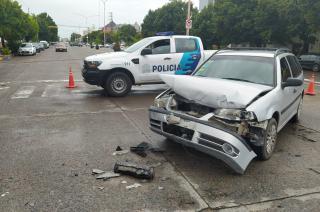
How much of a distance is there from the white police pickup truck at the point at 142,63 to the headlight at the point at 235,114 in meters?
6.28

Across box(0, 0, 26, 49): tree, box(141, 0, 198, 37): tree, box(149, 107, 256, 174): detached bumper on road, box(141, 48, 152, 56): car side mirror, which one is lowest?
box(149, 107, 256, 174): detached bumper on road

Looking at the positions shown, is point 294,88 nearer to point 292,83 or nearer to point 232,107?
point 292,83

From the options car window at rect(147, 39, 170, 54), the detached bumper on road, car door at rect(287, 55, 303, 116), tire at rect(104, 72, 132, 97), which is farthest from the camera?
car window at rect(147, 39, 170, 54)

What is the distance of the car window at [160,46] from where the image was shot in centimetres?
1140

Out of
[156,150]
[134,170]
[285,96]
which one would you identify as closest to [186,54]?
[285,96]

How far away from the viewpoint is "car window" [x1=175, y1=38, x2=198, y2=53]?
11688mm

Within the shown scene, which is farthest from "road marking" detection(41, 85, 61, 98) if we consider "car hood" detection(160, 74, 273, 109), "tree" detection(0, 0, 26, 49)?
"tree" detection(0, 0, 26, 49)

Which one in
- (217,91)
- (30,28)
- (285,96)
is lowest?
A: (285,96)

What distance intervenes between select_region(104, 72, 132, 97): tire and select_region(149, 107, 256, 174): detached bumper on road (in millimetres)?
5992

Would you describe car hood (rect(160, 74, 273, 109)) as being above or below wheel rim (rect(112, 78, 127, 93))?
above

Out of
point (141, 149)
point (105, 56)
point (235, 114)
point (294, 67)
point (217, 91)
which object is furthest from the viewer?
point (105, 56)

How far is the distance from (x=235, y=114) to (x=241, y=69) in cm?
165

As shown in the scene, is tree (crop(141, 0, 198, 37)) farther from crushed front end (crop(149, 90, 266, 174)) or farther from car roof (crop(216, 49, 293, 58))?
crushed front end (crop(149, 90, 266, 174))

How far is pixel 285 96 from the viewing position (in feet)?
20.3
